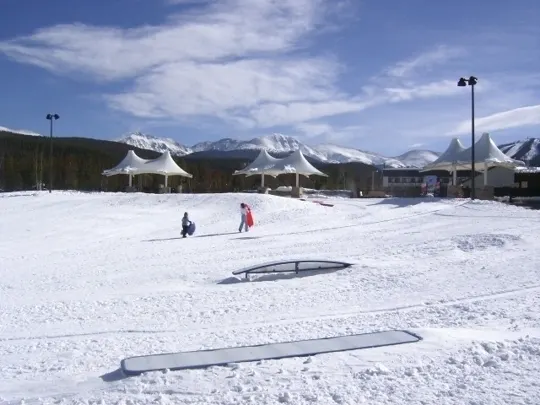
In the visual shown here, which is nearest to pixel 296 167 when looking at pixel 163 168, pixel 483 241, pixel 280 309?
pixel 163 168

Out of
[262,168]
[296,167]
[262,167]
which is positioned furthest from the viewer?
[262,167]

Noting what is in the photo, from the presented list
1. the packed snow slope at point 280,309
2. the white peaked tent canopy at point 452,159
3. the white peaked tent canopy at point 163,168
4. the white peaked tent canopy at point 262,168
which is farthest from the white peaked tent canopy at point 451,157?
the white peaked tent canopy at point 163,168

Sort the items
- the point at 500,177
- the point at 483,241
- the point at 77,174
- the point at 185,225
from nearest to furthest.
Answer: the point at 483,241, the point at 185,225, the point at 500,177, the point at 77,174

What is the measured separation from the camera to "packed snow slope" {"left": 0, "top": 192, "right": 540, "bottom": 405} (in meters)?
5.82

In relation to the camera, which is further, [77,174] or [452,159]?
[77,174]

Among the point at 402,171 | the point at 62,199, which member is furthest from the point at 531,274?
the point at 402,171

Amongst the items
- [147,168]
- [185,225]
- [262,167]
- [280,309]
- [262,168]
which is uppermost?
[262,167]

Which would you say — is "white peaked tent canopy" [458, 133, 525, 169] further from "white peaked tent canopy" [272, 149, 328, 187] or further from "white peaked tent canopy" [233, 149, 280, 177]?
"white peaked tent canopy" [233, 149, 280, 177]

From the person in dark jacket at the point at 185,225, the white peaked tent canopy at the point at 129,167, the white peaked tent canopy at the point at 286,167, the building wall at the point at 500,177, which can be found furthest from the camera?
the building wall at the point at 500,177

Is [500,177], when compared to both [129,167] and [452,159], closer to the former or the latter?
[452,159]

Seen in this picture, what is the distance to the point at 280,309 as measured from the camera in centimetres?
1074

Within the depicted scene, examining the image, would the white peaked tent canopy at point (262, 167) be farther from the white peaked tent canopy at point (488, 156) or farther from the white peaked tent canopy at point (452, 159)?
the white peaked tent canopy at point (488, 156)

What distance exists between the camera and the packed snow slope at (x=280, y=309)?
5.82m

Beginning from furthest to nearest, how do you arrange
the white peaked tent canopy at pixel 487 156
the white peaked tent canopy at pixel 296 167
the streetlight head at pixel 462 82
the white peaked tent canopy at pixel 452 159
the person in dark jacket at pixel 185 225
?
1. the white peaked tent canopy at pixel 296 167
2. the white peaked tent canopy at pixel 452 159
3. the white peaked tent canopy at pixel 487 156
4. the streetlight head at pixel 462 82
5. the person in dark jacket at pixel 185 225
